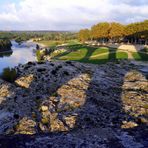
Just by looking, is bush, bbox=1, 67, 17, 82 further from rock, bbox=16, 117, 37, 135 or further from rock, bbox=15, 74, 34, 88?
rock, bbox=16, 117, 37, 135

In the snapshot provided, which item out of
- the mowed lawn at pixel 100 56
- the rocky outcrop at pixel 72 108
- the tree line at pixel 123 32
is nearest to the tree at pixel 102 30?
the tree line at pixel 123 32

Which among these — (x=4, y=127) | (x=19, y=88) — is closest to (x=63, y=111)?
(x=4, y=127)

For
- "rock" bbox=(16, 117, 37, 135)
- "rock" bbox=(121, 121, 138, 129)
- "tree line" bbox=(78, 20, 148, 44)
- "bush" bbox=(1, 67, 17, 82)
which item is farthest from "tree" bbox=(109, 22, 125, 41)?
"rock" bbox=(16, 117, 37, 135)

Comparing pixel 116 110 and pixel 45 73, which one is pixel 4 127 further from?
pixel 45 73

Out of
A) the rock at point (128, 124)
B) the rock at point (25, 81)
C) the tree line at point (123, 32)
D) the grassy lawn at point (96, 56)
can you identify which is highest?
the tree line at point (123, 32)

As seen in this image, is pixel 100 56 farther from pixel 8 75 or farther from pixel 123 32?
pixel 8 75

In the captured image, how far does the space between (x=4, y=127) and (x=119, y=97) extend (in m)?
16.8

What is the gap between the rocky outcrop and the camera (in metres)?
23.3

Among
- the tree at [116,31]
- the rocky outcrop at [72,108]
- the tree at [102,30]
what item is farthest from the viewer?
the tree at [102,30]

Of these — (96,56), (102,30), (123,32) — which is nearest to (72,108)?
(96,56)

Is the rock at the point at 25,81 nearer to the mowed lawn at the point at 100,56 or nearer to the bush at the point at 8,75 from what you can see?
the bush at the point at 8,75

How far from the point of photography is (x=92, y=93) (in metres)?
39.9

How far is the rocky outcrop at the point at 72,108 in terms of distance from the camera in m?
23.3

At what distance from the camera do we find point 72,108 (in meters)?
33.3
